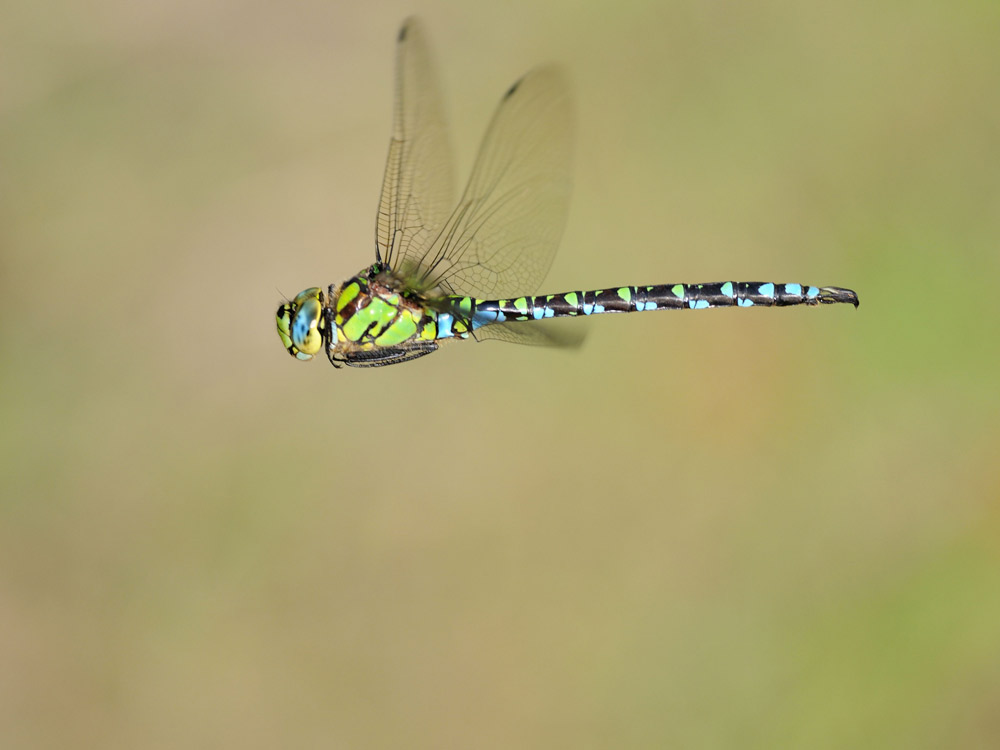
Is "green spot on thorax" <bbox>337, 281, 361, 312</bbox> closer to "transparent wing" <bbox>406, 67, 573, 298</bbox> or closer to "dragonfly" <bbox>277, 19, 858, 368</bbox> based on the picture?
"dragonfly" <bbox>277, 19, 858, 368</bbox>

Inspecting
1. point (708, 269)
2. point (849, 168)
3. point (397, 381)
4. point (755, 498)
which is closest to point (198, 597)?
point (397, 381)

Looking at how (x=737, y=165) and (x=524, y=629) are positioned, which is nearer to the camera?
(x=524, y=629)

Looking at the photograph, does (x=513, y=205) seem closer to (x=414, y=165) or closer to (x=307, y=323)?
(x=414, y=165)

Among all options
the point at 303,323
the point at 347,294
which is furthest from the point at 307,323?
the point at 347,294

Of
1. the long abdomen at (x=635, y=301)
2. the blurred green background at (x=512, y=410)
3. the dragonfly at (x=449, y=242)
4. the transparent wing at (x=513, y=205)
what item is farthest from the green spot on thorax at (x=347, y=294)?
the blurred green background at (x=512, y=410)

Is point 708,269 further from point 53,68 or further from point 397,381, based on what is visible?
point 53,68

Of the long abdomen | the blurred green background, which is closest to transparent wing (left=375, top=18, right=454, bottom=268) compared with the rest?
the long abdomen
